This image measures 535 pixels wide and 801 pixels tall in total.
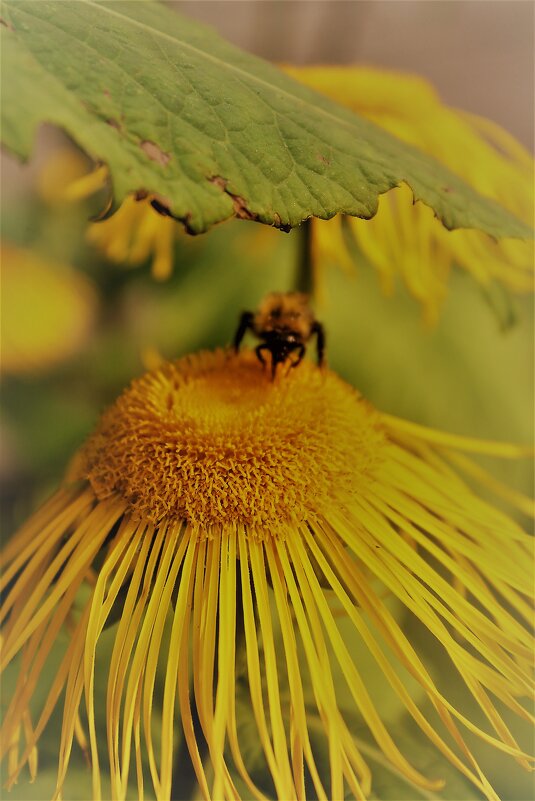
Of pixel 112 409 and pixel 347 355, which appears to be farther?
pixel 347 355

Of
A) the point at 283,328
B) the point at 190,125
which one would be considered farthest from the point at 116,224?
the point at 190,125

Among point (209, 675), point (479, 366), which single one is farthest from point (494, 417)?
point (209, 675)

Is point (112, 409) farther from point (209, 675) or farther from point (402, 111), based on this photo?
point (402, 111)

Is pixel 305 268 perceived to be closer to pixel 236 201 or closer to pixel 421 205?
pixel 421 205

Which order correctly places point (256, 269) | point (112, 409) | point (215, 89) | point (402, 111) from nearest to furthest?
point (215, 89), point (112, 409), point (402, 111), point (256, 269)

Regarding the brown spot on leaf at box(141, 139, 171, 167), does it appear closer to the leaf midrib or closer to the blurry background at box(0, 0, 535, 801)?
the leaf midrib

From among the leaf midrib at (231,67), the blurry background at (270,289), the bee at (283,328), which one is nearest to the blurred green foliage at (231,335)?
the blurry background at (270,289)

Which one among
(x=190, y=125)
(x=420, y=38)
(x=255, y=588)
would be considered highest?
(x=420, y=38)

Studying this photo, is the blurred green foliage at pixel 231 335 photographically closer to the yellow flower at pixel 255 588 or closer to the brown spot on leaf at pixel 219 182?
the yellow flower at pixel 255 588
